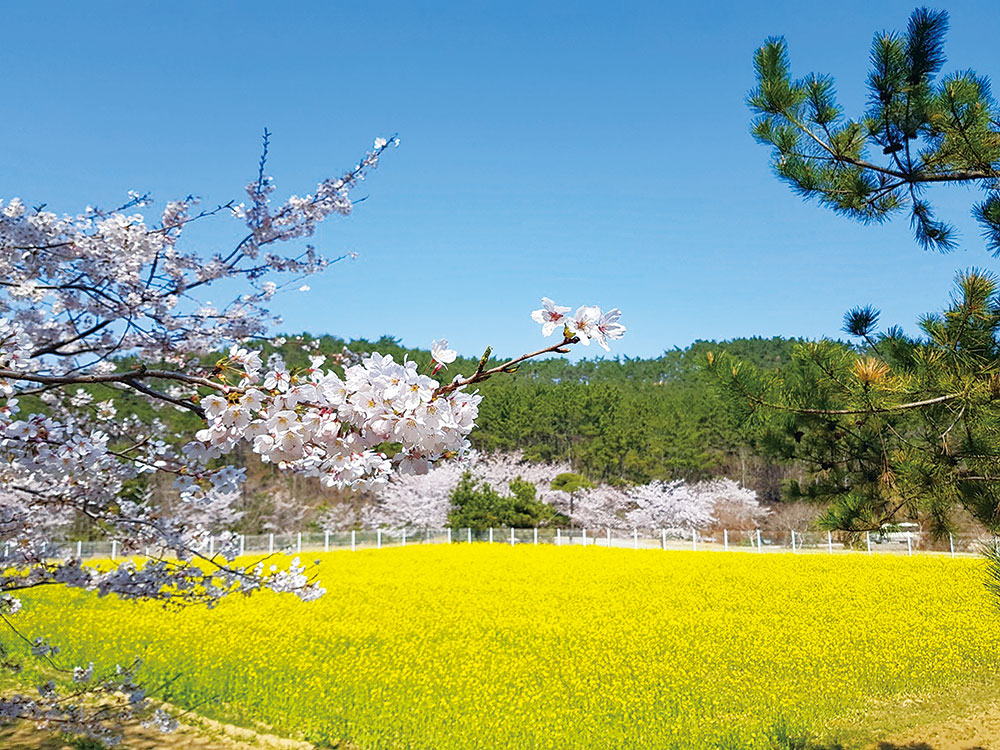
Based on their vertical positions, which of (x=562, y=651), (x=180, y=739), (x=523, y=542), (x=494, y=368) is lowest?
(x=523, y=542)

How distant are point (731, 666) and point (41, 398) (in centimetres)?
827

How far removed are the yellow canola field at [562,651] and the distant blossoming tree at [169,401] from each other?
8.80 ft

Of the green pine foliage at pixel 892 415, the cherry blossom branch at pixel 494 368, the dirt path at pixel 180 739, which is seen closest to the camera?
→ the cherry blossom branch at pixel 494 368

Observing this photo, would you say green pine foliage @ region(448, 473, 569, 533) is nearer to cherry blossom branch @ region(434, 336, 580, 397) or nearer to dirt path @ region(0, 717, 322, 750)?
dirt path @ region(0, 717, 322, 750)

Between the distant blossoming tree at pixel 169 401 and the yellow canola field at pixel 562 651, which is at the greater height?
the distant blossoming tree at pixel 169 401

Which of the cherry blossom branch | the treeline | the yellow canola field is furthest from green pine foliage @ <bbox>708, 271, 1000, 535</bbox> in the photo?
the treeline

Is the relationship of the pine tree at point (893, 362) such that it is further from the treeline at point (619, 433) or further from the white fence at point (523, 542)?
the treeline at point (619, 433)

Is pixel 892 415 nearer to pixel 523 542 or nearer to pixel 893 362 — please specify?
pixel 893 362

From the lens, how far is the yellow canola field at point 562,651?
244 inches

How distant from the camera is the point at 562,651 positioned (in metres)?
8.82

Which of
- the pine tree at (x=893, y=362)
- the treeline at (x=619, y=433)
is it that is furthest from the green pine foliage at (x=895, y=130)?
the treeline at (x=619, y=433)

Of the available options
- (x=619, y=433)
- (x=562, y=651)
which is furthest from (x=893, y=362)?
(x=619, y=433)

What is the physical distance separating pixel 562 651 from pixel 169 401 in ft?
25.7

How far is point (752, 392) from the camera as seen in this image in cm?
471
